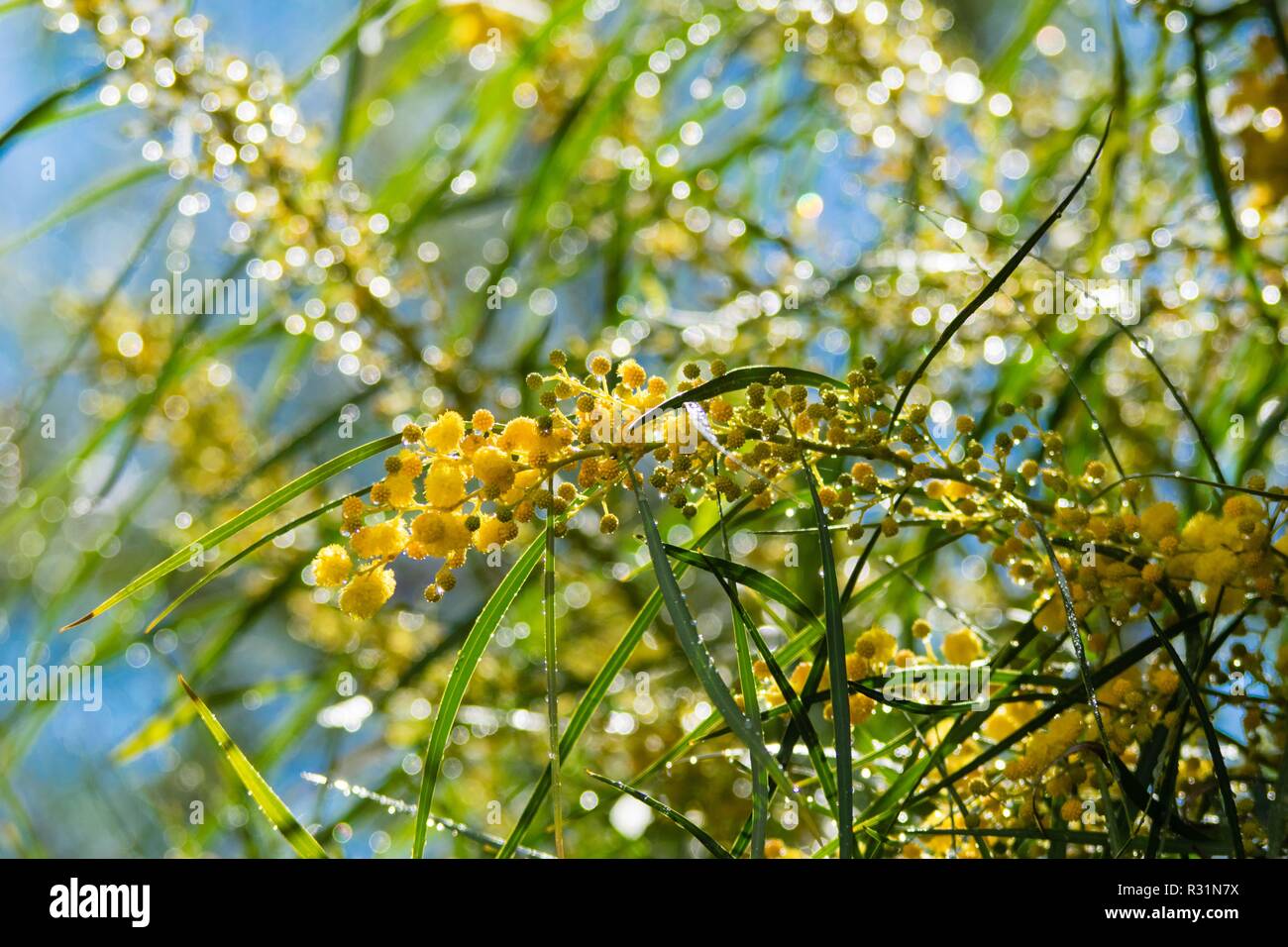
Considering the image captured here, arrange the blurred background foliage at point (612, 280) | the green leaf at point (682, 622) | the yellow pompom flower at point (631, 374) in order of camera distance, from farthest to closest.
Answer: the blurred background foliage at point (612, 280), the yellow pompom flower at point (631, 374), the green leaf at point (682, 622)

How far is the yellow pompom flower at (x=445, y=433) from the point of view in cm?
52

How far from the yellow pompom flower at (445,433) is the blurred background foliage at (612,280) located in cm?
31

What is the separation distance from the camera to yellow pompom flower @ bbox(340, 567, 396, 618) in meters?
0.52

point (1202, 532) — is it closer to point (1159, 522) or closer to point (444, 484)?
point (1159, 522)

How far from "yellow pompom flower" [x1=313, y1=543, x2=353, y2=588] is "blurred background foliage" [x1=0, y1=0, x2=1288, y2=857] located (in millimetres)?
288

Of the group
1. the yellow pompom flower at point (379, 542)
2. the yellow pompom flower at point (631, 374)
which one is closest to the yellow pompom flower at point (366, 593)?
the yellow pompom flower at point (379, 542)

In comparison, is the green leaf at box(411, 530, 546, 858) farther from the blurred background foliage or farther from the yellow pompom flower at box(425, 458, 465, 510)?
the blurred background foliage

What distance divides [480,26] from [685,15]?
0.26 metres

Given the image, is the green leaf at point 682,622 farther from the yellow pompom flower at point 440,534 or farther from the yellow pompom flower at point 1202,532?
the yellow pompom flower at point 1202,532

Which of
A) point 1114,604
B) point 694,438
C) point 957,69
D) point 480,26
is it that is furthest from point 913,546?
point 480,26

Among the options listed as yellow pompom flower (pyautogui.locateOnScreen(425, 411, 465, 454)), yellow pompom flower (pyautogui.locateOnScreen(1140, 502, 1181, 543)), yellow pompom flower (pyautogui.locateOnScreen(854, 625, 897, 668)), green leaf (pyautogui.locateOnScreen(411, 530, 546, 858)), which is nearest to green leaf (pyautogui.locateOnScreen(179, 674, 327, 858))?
green leaf (pyautogui.locateOnScreen(411, 530, 546, 858))

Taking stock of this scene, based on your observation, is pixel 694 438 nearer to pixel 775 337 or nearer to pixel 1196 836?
pixel 1196 836

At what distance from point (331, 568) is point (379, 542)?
0.04 m

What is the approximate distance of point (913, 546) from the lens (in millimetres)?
938
